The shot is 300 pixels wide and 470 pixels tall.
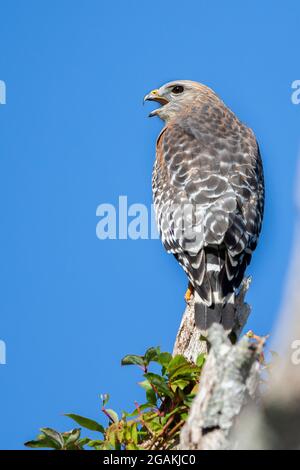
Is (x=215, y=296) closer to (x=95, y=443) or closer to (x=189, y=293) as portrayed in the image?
(x=189, y=293)

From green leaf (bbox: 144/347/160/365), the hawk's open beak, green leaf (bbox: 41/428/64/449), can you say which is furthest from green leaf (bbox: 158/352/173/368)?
the hawk's open beak

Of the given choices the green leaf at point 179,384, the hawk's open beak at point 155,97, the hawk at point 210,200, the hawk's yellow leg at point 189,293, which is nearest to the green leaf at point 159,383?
the green leaf at point 179,384

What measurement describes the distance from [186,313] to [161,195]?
2.19m

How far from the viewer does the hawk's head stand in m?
9.81

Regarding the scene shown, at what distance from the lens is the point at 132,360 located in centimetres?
458

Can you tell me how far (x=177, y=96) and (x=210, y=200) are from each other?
10.8ft

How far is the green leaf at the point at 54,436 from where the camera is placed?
3963mm

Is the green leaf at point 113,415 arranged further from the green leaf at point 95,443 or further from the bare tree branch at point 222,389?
the bare tree branch at point 222,389

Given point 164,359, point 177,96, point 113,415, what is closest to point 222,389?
point 113,415

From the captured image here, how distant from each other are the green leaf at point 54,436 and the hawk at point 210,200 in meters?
2.14

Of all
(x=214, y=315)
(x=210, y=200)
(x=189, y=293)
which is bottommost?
(x=214, y=315)

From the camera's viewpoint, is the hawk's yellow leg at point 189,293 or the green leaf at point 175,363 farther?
the hawk's yellow leg at point 189,293
